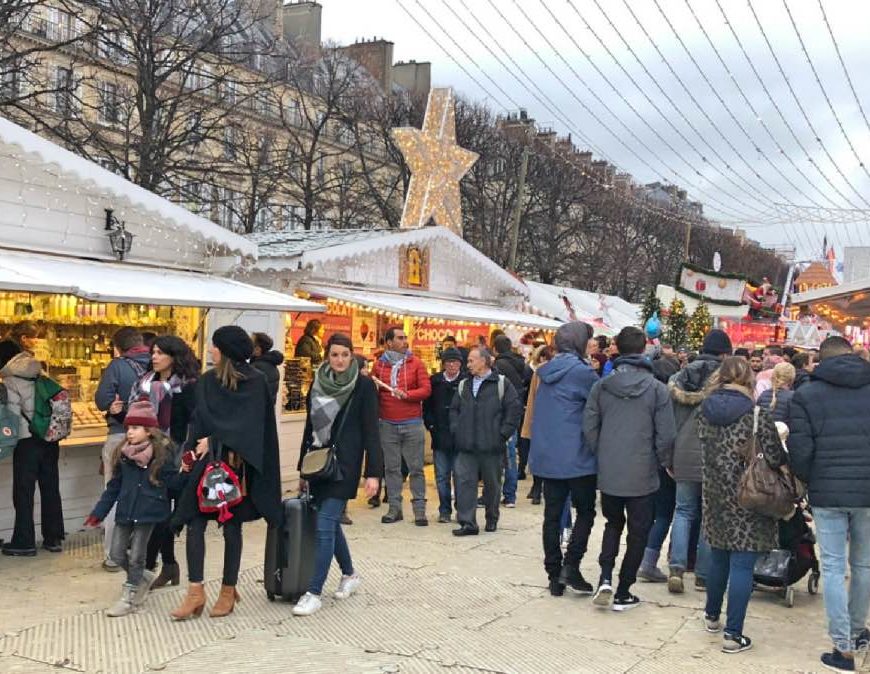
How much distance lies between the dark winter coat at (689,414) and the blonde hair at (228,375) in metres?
2.95

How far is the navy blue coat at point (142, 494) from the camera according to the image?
5.56 metres

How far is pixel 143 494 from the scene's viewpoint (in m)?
5.60

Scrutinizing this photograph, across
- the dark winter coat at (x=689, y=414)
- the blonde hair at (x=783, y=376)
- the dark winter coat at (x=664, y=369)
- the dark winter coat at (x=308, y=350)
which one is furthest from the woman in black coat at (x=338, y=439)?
the dark winter coat at (x=308, y=350)

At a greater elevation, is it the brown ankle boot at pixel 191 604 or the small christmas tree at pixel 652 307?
the small christmas tree at pixel 652 307

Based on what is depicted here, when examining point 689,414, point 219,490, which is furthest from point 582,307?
point 219,490

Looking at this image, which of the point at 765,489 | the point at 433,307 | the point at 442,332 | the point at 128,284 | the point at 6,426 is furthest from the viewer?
the point at 442,332

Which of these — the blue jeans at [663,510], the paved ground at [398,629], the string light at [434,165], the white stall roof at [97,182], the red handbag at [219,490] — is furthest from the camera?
the string light at [434,165]

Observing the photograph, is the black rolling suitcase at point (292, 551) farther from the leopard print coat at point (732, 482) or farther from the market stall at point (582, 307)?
the market stall at point (582, 307)

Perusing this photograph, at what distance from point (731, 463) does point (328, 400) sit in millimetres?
2412

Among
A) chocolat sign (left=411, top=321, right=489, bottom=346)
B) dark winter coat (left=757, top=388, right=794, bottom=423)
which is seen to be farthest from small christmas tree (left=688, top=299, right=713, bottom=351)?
dark winter coat (left=757, top=388, right=794, bottom=423)

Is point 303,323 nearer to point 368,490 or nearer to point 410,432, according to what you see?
point 410,432

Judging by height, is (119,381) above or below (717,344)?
below

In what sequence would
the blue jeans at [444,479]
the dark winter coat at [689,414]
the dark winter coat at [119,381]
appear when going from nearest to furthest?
the dark winter coat at [689,414] → the dark winter coat at [119,381] → the blue jeans at [444,479]

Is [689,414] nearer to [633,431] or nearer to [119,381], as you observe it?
[633,431]
